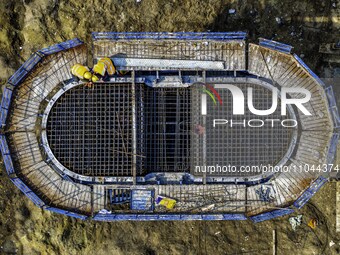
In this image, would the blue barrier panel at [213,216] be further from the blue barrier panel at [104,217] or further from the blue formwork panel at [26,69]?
the blue formwork panel at [26,69]

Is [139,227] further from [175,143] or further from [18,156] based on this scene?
[18,156]

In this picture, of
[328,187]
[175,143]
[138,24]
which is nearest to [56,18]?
[138,24]

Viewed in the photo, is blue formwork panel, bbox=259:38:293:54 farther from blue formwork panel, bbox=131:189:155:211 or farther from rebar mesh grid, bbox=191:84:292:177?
blue formwork panel, bbox=131:189:155:211

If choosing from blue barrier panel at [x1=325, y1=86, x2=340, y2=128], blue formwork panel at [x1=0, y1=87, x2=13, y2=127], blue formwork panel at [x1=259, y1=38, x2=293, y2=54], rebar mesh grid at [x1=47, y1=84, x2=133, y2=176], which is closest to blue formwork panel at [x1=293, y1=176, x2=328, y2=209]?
blue barrier panel at [x1=325, y1=86, x2=340, y2=128]

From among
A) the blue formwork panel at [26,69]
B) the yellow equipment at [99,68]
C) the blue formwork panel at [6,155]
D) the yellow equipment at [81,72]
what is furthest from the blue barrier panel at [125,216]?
the blue formwork panel at [26,69]

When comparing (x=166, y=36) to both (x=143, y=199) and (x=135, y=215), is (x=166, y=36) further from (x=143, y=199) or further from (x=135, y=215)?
(x=135, y=215)

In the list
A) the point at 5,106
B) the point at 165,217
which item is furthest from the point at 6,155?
the point at 165,217
